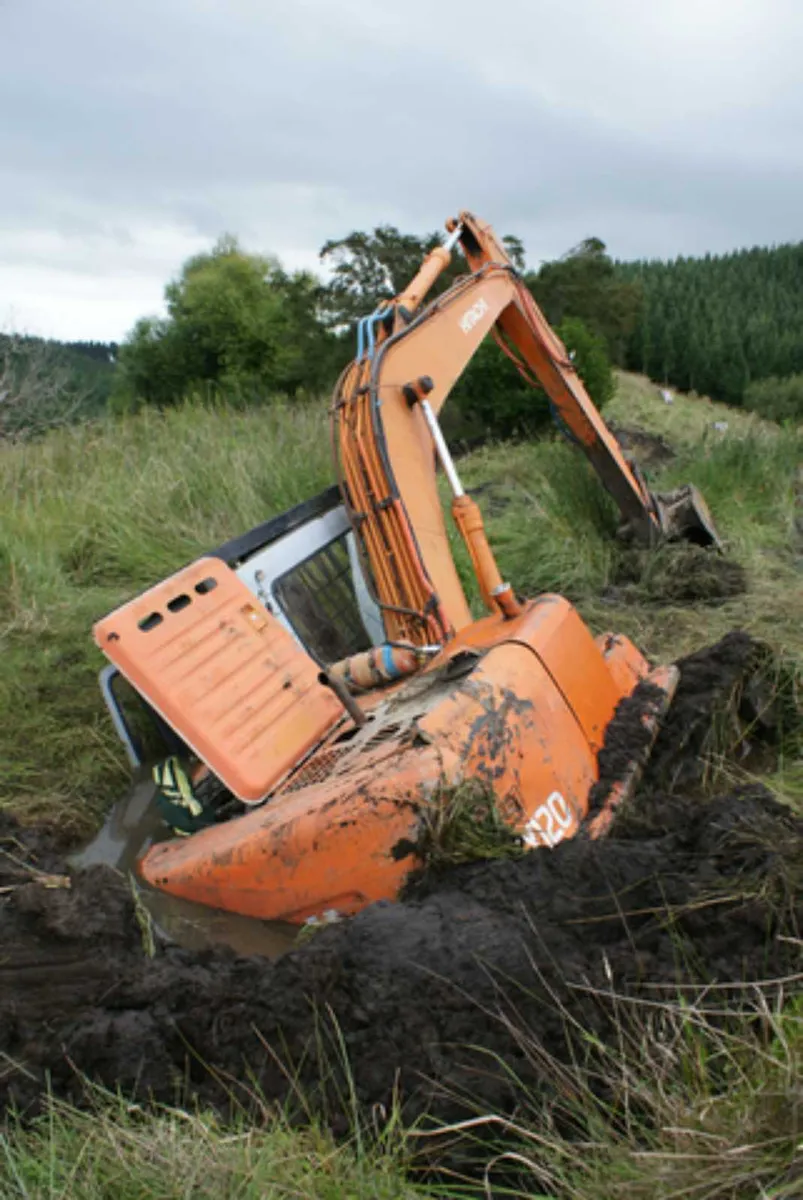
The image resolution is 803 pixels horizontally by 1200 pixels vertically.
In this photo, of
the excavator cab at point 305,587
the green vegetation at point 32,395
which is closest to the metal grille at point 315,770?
the excavator cab at point 305,587

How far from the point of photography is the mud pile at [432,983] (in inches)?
74.5

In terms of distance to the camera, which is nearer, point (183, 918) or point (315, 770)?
point (183, 918)

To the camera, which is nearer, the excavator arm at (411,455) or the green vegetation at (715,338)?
the excavator arm at (411,455)

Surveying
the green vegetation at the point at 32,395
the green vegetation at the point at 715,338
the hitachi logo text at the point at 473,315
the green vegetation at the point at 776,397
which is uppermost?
the green vegetation at the point at 32,395

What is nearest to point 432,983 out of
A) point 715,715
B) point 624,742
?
point 624,742

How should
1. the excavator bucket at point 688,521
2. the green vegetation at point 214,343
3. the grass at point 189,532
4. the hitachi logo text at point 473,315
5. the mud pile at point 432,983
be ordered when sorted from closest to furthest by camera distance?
the mud pile at point 432,983
the grass at point 189,532
the hitachi logo text at point 473,315
the excavator bucket at point 688,521
the green vegetation at point 214,343

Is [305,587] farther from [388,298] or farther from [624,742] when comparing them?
[388,298]

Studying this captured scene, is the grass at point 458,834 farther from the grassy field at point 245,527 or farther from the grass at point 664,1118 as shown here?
the grassy field at point 245,527

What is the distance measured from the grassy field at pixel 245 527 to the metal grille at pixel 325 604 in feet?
3.42

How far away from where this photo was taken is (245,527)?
6.94 metres

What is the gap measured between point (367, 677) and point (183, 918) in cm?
117

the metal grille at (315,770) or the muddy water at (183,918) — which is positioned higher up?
the metal grille at (315,770)

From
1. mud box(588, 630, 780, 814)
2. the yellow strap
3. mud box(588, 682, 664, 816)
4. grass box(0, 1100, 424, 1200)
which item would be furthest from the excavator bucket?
grass box(0, 1100, 424, 1200)

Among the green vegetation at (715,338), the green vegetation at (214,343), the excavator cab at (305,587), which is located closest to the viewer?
the excavator cab at (305,587)
